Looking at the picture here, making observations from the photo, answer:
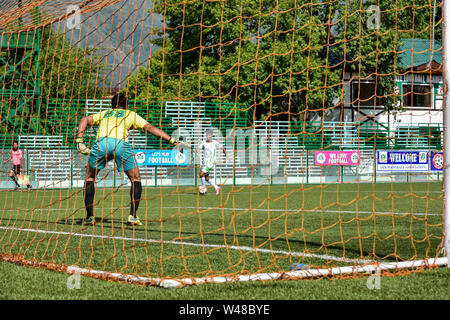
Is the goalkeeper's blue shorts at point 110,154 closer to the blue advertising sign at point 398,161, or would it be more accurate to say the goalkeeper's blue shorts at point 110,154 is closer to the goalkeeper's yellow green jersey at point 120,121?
the goalkeeper's yellow green jersey at point 120,121

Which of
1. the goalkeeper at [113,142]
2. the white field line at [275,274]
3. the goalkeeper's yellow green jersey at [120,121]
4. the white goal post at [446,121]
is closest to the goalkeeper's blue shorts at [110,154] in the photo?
the goalkeeper at [113,142]

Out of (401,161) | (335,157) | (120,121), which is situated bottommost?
(401,161)

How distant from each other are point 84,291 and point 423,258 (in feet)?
9.05

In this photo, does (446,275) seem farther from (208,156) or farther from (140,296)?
(208,156)

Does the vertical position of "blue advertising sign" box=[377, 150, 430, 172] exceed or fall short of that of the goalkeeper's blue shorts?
it falls short

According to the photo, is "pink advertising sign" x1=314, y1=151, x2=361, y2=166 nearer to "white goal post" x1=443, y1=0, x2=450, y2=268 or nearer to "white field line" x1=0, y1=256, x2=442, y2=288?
"white goal post" x1=443, y1=0, x2=450, y2=268

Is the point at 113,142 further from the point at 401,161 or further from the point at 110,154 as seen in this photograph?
the point at 401,161

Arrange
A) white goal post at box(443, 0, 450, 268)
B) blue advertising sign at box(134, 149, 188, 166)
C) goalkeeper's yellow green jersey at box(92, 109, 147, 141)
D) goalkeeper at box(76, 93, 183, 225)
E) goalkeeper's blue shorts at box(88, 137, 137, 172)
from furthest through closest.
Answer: blue advertising sign at box(134, 149, 188, 166) < goalkeeper's blue shorts at box(88, 137, 137, 172) < goalkeeper's yellow green jersey at box(92, 109, 147, 141) < goalkeeper at box(76, 93, 183, 225) < white goal post at box(443, 0, 450, 268)

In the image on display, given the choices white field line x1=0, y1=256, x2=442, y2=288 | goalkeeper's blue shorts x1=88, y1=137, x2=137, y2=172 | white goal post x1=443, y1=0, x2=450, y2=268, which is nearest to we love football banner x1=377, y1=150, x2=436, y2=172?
goalkeeper's blue shorts x1=88, y1=137, x2=137, y2=172

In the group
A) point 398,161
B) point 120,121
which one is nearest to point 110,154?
point 120,121

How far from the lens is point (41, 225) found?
8.70 metres

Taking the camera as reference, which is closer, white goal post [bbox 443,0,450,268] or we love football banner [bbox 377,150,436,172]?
white goal post [bbox 443,0,450,268]

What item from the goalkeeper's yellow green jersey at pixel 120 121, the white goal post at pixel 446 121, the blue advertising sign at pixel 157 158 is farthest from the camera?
the blue advertising sign at pixel 157 158

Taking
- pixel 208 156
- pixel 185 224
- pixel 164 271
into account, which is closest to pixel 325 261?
pixel 164 271
